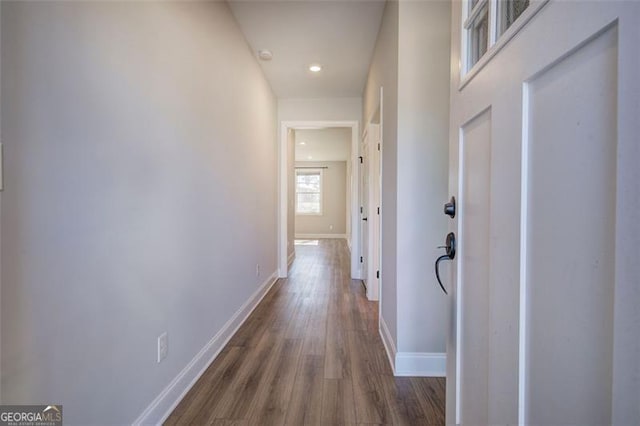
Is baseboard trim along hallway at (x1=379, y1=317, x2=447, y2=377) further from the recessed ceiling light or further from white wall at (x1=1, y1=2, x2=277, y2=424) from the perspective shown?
the recessed ceiling light

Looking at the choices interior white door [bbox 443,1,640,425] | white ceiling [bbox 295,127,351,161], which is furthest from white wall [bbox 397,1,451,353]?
white ceiling [bbox 295,127,351,161]

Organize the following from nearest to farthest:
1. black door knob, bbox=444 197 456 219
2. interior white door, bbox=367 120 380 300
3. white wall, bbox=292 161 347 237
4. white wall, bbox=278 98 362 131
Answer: black door knob, bbox=444 197 456 219 < interior white door, bbox=367 120 380 300 < white wall, bbox=278 98 362 131 < white wall, bbox=292 161 347 237

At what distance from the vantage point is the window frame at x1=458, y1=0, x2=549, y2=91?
1.87 ft

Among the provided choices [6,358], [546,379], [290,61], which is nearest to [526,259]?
[546,379]

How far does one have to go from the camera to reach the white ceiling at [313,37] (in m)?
2.29

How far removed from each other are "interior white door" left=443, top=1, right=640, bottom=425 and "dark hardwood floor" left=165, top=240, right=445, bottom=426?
2.92 feet

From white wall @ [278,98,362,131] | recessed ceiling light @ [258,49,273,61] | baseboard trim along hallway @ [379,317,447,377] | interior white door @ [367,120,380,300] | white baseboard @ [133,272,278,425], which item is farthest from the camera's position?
white wall @ [278,98,362,131]

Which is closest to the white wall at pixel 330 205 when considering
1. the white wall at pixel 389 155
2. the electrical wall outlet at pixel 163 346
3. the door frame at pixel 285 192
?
the door frame at pixel 285 192

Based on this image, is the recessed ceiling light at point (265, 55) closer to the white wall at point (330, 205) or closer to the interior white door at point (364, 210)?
the interior white door at point (364, 210)

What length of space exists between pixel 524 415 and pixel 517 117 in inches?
22.5

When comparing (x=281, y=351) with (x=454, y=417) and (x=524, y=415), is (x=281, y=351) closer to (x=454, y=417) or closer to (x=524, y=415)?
(x=454, y=417)

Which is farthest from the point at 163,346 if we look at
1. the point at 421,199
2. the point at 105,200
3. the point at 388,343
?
the point at 421,199

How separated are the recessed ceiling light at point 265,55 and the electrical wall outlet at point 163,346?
2613 millimetres

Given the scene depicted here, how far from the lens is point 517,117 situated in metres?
0.59
